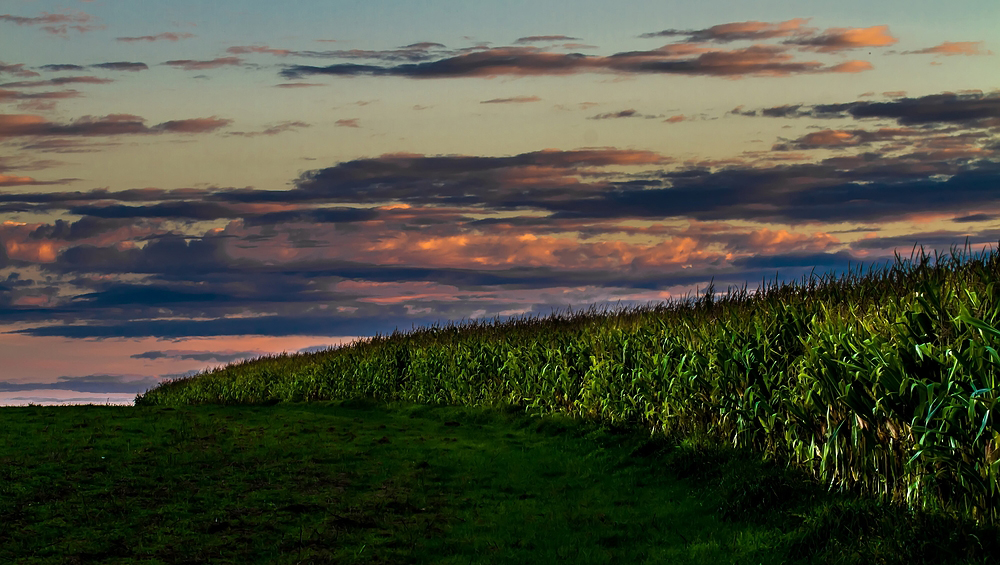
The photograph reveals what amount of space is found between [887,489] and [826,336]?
242cm

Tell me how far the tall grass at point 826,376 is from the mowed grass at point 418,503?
0.57 m

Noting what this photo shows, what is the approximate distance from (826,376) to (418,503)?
6.83m

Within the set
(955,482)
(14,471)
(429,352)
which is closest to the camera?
(955,482)

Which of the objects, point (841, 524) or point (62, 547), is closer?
point (841, 524)

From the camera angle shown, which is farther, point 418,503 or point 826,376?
point 418,503

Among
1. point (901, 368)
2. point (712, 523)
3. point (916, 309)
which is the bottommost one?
point (712, 523)

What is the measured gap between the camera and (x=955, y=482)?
966 centimetres

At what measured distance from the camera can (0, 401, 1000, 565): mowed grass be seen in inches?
422

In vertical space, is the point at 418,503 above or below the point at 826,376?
below

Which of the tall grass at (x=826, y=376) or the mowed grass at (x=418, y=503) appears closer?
the tall grass at (x=826, y=376)

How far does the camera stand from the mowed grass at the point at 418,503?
10.7 meters

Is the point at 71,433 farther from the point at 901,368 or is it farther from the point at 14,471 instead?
the point at 901,368

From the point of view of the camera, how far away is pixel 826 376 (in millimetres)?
11703

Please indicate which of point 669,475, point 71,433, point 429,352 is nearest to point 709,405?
point 669,475
